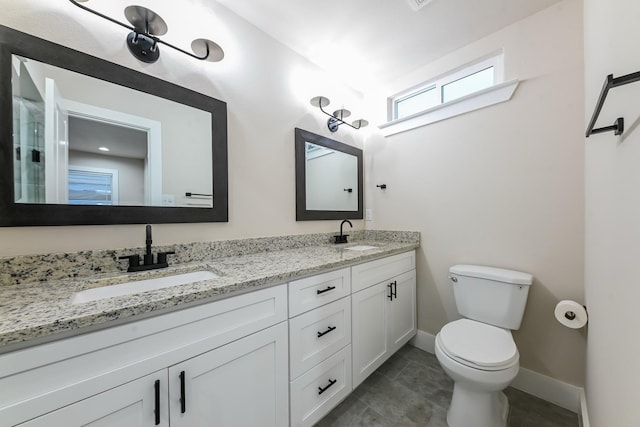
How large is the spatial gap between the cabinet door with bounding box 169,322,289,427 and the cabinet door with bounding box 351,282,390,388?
1.65 ft

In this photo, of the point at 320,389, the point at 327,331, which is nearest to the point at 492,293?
the point at 327,331

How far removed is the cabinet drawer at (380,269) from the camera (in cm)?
139

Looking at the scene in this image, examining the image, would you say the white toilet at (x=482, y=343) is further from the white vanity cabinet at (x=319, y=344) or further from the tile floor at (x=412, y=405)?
the white vanity cabinet at (x=319, y=344)

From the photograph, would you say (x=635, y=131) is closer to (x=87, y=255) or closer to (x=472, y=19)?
(x=472, y=19)

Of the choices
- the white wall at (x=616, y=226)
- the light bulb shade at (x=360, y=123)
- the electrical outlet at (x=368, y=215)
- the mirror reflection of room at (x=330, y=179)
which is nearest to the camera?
the white wall at (x=616, y=226)

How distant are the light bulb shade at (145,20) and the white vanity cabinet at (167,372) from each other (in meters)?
1.25

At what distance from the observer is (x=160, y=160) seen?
1.19m

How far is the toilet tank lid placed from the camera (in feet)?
4.45

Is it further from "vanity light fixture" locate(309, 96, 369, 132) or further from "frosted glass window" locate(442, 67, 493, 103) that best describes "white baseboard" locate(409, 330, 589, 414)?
"vanity light fixture" locate(309, 96, 369, 132)

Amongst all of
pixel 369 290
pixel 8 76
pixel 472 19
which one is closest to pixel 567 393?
pixel 369 290

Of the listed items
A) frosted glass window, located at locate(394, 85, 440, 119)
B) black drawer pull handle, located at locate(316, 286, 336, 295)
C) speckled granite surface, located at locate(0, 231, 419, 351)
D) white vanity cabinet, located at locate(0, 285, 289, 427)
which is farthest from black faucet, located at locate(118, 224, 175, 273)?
frosted glass window, located at locate(394, 85, 440, 119)

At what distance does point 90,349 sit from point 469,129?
226cm

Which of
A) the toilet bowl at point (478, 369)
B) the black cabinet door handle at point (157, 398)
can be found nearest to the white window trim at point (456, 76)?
the toilet bowl at point (478, 369)

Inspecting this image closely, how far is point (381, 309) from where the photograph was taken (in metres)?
1.57
